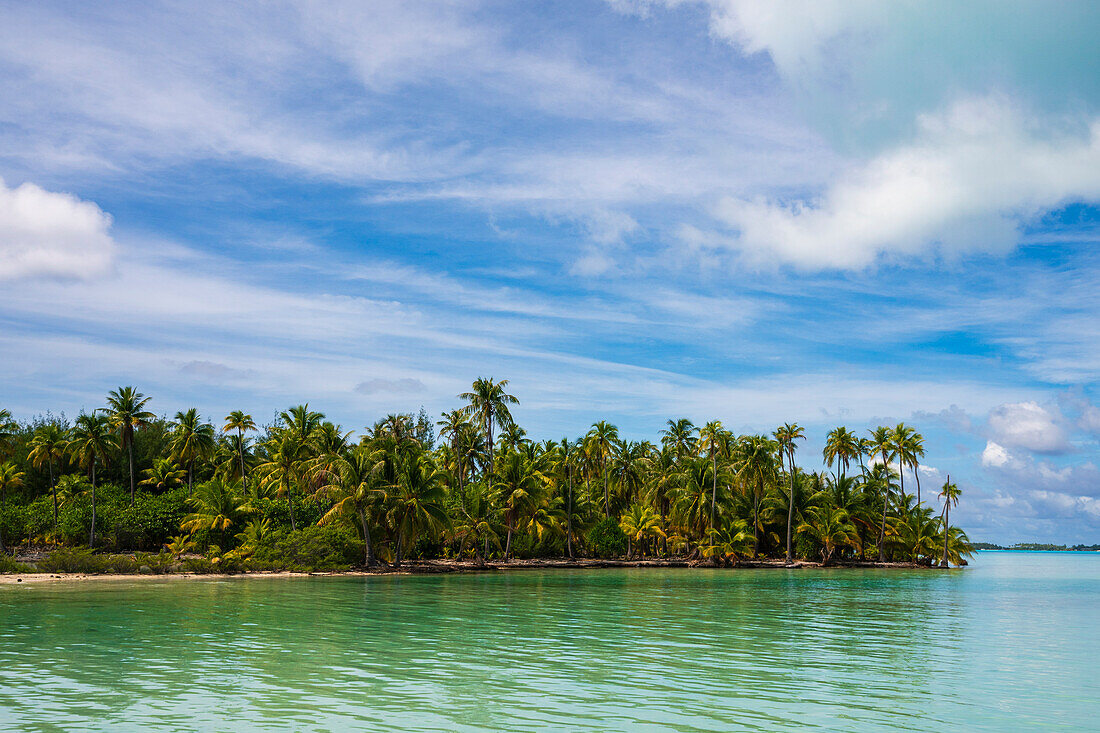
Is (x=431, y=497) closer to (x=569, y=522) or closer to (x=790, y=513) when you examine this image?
(x=569, y=522)

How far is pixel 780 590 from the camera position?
Answer: 164 ft

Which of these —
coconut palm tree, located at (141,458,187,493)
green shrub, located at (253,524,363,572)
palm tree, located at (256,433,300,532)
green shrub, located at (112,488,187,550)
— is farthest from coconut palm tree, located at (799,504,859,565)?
coconut palm tree, located at (141,458,187,493)

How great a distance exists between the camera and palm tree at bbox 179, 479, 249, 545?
6406cm

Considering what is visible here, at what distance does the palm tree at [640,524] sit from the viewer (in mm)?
84312

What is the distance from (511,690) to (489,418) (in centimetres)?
6360

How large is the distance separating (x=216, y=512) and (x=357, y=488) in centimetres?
1254

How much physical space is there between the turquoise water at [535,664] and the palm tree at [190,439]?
137 ft

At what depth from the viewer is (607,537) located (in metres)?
84.6

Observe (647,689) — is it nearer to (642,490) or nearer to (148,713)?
(148,713)

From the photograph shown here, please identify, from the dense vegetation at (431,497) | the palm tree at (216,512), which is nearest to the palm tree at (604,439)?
the dense vegetation at (431,497)

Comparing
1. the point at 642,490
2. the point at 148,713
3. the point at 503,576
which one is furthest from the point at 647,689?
the point at 642,490

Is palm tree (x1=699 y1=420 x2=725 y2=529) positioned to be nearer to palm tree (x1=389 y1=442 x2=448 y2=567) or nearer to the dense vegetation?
the dense vegetation

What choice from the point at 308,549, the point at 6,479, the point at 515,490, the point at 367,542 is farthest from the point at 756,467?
the point at 6,479

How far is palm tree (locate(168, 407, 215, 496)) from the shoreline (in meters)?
24.9
